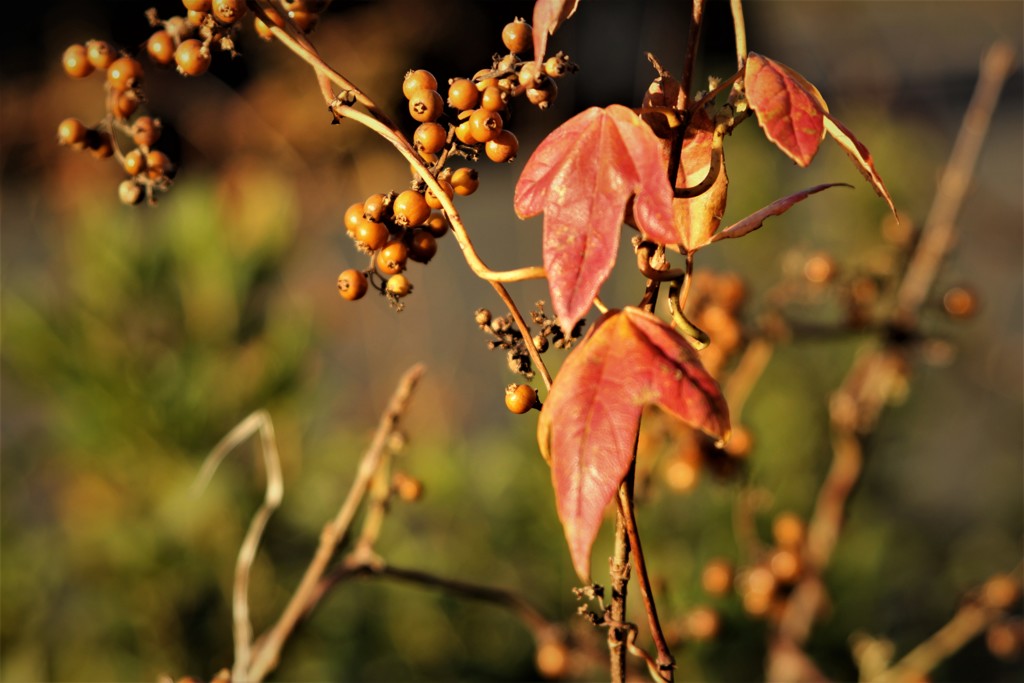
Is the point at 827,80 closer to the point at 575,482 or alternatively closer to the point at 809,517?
the point at 809,517

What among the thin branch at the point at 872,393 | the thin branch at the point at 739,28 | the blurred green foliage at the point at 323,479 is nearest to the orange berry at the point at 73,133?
the thin branch at the point at 739,28

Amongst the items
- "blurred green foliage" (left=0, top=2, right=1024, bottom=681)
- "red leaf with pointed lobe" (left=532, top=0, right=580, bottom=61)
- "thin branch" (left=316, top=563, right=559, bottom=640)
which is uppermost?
"red leaf with pointed lobe" (left=532, top=0, right=580, bottom=61)

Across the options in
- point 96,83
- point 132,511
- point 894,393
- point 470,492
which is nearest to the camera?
point 894,393

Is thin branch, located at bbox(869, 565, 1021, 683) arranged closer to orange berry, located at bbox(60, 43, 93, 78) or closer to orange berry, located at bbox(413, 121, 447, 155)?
orange berry, located at bbox(413, 121, 447, 155)

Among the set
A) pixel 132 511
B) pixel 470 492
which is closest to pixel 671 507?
pixel 470 492

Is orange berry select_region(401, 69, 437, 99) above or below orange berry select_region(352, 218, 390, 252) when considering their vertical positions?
above

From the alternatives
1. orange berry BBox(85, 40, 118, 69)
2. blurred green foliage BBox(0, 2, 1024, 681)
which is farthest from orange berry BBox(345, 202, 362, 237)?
blurred green foliage BBox(0, 2, 1024, 681)

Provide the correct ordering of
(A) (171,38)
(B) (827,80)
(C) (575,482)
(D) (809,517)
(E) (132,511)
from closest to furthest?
(C) (575,482), (A) (171,38), (E) (132,511), (D) (809,517), (B) (827,80)
